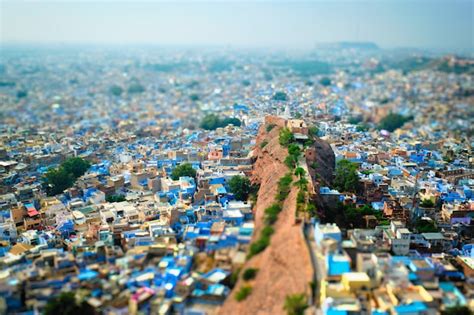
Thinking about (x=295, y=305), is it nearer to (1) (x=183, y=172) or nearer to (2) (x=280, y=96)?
(1) (x=183, y=172)

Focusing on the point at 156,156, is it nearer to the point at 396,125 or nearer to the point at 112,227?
the point at 112,227

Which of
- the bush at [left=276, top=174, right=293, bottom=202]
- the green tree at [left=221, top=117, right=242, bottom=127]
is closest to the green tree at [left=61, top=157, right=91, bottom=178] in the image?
the green tree at [left=221, top=117, right=242, bottom=127]

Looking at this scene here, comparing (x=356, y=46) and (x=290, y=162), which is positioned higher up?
(x=356, y=46)

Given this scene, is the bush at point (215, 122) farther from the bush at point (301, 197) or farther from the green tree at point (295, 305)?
the green tree at point (295, 305)

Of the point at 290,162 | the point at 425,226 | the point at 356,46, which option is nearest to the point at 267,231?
the point at 290,162

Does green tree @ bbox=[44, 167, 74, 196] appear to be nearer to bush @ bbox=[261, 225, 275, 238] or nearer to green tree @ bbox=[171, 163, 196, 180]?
green tree @ bbox=[171, 163, 196, 180]

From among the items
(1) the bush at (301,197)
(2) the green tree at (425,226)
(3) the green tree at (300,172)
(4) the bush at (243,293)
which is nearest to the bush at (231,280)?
(4) the bush at (243,293)
